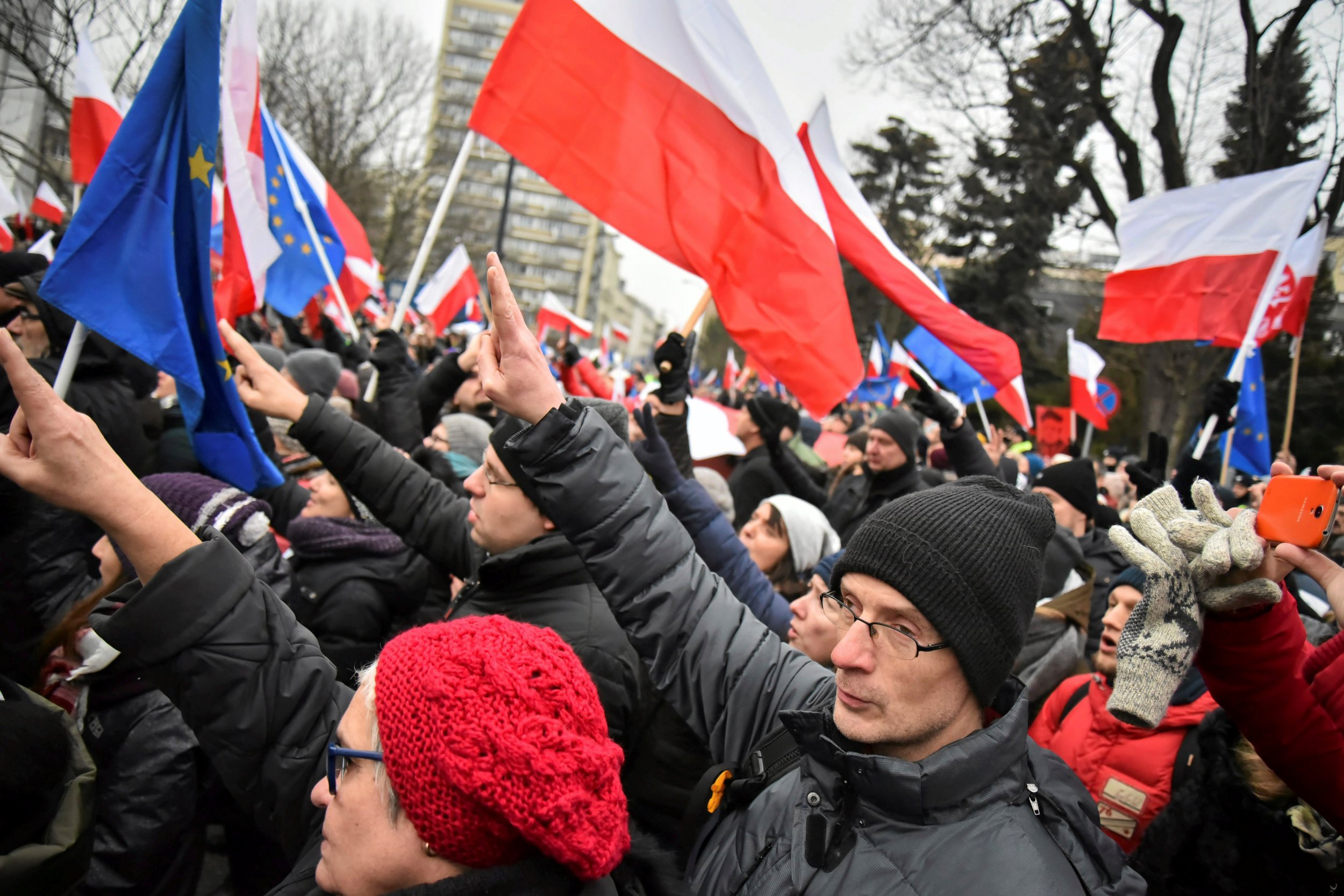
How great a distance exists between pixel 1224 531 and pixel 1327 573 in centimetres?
33

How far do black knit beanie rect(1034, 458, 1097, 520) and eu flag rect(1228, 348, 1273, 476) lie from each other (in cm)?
130

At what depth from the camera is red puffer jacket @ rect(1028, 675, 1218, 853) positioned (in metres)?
2.55

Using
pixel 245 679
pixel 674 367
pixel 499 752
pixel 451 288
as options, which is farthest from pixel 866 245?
pixel 451 288

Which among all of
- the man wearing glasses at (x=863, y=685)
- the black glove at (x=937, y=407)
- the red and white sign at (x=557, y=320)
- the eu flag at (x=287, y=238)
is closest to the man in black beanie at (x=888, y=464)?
the black glove at (x=937, y=407)

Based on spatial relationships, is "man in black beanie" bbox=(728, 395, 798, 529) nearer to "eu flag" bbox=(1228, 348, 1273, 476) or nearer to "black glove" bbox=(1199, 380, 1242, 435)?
"black glove" bbox=(1199, 380, 1242, 435)

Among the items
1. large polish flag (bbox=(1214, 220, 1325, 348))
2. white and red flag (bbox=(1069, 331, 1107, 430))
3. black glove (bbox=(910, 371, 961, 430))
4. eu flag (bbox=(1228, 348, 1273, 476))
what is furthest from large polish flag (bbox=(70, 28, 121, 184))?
white and red flag (bbox=(1069, 331, 1107, 430))

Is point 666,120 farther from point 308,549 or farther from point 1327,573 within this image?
point 1327,573

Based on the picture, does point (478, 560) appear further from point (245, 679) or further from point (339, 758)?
point (339, 758)

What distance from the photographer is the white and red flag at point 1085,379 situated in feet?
32.6

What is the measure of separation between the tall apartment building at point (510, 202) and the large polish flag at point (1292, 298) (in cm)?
3754

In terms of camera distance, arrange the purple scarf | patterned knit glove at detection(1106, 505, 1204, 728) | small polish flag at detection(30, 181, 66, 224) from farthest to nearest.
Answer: small polish flag at detection(30, 181, 66, 224) < the purple scarf < patterned knit glove at detection(1106, 505, 1204, 728)

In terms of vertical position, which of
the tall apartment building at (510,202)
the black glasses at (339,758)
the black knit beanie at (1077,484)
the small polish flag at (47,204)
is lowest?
the black knit beanie at (1077,484)

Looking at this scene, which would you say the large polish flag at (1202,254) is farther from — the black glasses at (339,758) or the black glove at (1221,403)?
the black glasses at (339,758)

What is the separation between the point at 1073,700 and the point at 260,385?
9.21 feet
